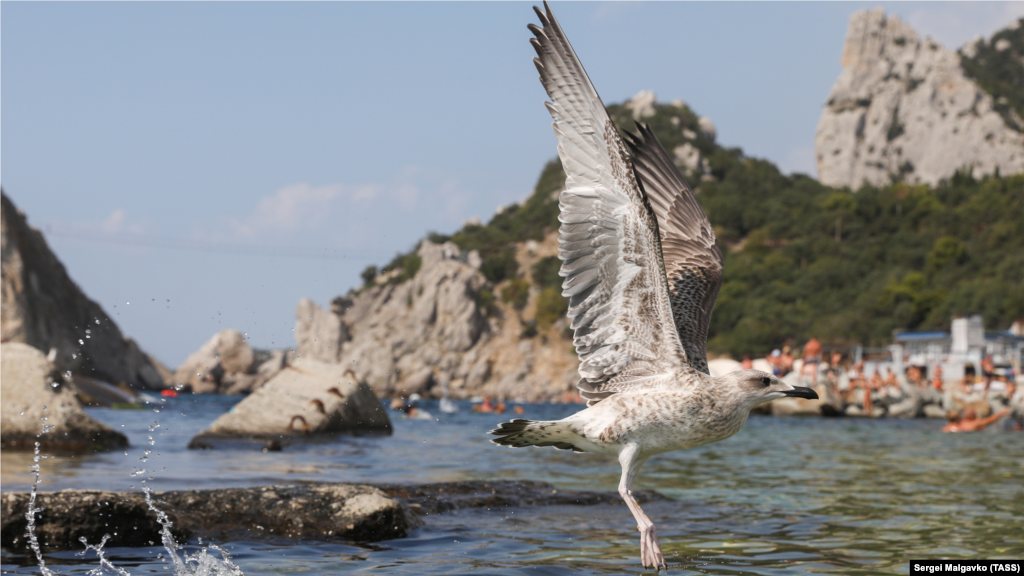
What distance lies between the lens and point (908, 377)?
4941cm

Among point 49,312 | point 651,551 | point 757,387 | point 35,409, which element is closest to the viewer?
point 651,551

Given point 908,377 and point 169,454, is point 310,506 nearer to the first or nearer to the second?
point 169,454

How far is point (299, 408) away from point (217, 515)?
12.0 meters

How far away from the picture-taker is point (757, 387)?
→ 22.1 ft

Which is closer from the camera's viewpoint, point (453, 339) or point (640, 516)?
point (640, 516)

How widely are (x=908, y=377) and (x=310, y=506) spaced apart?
48.0m

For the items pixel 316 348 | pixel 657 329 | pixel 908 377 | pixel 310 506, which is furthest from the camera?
pixel 316 348

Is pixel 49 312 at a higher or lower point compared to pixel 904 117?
lower

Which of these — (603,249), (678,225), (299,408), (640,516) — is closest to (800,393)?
(640,516)

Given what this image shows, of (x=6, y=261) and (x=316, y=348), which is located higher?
(x=6, y=261)

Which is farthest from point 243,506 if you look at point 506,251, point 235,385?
point 506,251

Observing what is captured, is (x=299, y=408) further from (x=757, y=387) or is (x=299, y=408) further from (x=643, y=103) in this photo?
(x=643, y=103)

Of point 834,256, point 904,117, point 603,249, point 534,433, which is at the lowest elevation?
point 534,433

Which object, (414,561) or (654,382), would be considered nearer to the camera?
(654,382)
